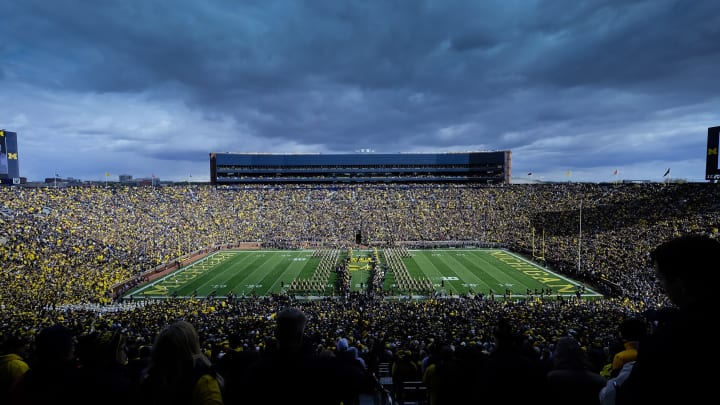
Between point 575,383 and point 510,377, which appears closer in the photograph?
point 510,377

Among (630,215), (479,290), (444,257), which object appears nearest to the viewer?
(479,290)

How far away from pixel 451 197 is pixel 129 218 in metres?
53.8

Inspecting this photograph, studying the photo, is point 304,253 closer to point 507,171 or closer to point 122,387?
point 122,387

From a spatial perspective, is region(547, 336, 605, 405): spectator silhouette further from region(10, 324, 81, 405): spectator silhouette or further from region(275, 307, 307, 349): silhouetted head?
region(10, 324, 81, 405): spectator silhouette

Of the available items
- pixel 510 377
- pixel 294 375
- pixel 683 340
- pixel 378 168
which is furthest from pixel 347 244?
pixel 683 340

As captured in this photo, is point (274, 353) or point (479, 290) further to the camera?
point (479, 290)

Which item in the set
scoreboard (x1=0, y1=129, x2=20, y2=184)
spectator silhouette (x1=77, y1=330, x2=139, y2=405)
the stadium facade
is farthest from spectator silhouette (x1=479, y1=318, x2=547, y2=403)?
the stadium facade

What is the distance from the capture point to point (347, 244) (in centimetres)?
5197

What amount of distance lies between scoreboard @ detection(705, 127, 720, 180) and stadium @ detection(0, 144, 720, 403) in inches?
138

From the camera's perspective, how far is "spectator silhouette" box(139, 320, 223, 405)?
8.09ft

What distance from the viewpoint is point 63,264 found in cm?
3172

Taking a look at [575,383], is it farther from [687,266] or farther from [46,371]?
[46,371]

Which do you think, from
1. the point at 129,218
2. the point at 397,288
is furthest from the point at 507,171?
the point at 129,218

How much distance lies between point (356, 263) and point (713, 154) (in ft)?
153
